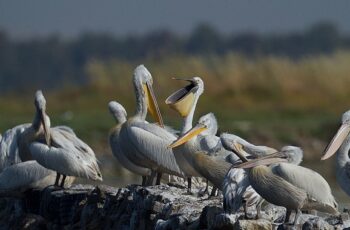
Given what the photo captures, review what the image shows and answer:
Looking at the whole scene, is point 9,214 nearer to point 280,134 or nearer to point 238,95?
point 280,134

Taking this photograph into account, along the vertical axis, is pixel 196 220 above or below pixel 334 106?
above

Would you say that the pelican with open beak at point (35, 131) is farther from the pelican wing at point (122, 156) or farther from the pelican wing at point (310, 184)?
the pelican wing at point (310, 184)

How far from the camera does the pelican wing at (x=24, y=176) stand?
1288 centimetres

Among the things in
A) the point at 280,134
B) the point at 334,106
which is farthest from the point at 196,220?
the point at 334,106

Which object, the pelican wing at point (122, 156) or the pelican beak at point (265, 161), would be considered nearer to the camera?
the pelican beak at point (265, 161)

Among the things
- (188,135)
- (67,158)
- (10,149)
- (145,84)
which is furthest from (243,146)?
(10,149)

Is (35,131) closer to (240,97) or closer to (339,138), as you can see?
(339,138)

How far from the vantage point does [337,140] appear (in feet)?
35.2

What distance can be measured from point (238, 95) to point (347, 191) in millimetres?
19132

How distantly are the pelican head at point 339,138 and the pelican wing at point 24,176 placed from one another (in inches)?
127

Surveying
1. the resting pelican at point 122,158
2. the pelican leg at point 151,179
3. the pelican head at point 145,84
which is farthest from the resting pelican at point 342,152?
the pelican head at point 145,84

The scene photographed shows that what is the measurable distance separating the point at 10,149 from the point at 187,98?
236 centimetres

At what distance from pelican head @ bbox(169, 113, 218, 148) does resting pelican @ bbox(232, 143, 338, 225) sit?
144 centimetres

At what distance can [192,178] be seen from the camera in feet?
41.1
